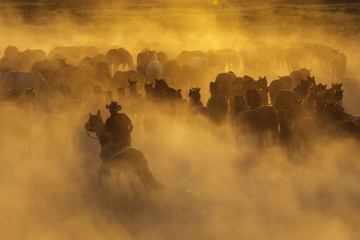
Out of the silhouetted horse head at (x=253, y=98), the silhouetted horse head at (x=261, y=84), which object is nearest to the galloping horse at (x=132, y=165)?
the silhouetted horse head at (x=253, y=98)

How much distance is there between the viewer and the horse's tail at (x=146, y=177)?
8.11 m

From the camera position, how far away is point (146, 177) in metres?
8.22

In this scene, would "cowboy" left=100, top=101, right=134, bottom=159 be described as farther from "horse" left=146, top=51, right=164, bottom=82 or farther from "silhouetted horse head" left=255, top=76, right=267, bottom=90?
"horse" left=146, top=51, right=164, bottom=82

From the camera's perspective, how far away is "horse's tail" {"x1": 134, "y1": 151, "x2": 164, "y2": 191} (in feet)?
26.6

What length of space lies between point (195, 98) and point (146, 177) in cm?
506

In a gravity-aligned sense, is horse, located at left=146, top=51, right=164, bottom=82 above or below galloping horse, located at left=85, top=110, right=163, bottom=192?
above

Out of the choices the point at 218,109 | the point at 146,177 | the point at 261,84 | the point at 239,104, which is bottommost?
the point at 146,177

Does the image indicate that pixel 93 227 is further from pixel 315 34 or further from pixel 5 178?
pixel 315 34

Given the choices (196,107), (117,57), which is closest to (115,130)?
(196,107)

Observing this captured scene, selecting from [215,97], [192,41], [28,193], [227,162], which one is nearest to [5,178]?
[28,193]

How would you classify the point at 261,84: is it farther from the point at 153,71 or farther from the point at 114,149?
the point at 114,149

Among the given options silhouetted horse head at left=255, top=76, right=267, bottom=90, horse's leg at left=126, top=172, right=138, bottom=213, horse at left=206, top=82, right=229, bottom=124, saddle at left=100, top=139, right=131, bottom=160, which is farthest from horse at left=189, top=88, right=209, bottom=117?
horse's leg at left=126, top=172, right=138, bottom=213

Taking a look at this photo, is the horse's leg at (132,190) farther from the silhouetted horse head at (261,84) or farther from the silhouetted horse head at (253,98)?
the silhouetted horse head at (261,84)

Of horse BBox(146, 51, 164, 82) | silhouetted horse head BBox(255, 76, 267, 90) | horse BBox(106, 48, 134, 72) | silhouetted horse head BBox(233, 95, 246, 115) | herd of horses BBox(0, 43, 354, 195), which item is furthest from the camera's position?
horse BBox(106, 48, 134, 72)
